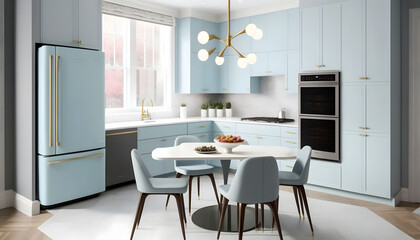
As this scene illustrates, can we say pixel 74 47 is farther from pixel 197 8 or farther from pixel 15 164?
pixel 197 8

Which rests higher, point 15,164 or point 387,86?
point 387,86

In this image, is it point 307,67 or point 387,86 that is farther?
point 307,67

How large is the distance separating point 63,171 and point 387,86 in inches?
148

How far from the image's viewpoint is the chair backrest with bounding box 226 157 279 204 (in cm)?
271

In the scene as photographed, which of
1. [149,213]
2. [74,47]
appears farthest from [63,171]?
[74,47]

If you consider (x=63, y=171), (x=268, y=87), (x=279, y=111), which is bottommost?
(x=63, y=171)

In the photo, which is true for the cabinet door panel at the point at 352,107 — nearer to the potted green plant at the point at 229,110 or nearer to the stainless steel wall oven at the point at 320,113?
the stainless steel wall oven at the point at 320,113

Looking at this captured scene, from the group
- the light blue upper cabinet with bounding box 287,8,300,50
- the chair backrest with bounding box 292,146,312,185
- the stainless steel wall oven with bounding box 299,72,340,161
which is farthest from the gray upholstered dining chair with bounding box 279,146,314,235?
the light blue upper cabinet with bounding box 287,8,300,50

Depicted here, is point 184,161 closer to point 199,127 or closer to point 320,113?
point 199,127

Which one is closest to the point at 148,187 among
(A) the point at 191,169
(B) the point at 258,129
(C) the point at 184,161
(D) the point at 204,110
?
(A) the point at 191,169

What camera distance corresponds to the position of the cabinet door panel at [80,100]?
150 inches

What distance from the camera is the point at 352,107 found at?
4.25m

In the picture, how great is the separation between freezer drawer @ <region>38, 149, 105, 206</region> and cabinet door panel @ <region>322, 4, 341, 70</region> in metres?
3.03

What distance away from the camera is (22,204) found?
388cm
